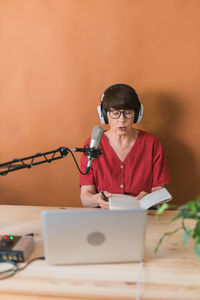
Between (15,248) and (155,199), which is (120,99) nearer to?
(155,199)

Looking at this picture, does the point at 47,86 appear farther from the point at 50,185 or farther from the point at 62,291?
the point at 62,291

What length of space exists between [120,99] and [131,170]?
1.59 ft

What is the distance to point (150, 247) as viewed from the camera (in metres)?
1.25

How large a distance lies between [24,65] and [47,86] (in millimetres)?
236

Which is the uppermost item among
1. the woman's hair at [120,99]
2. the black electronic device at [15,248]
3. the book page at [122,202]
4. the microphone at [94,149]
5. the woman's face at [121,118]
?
the woman's hair at [120,99]

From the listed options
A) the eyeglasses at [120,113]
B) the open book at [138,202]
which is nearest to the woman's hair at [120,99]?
the eyeglasses at [120,113]

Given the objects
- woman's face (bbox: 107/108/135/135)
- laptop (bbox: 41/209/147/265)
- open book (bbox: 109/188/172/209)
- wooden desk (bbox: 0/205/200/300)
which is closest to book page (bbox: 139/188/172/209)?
open book (bbox: 109/188/172/209)

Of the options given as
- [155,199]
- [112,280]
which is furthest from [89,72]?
[112,280]

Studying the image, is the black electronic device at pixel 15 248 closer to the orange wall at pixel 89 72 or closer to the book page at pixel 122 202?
the book page at pixel 122 202

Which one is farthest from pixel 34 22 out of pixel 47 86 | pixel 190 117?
pixel 190 117

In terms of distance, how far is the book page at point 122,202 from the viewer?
138 cm

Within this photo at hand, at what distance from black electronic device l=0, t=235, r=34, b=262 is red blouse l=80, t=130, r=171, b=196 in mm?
746

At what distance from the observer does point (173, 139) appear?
2201 mm

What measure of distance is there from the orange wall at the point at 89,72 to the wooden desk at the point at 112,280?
45.7 inches
